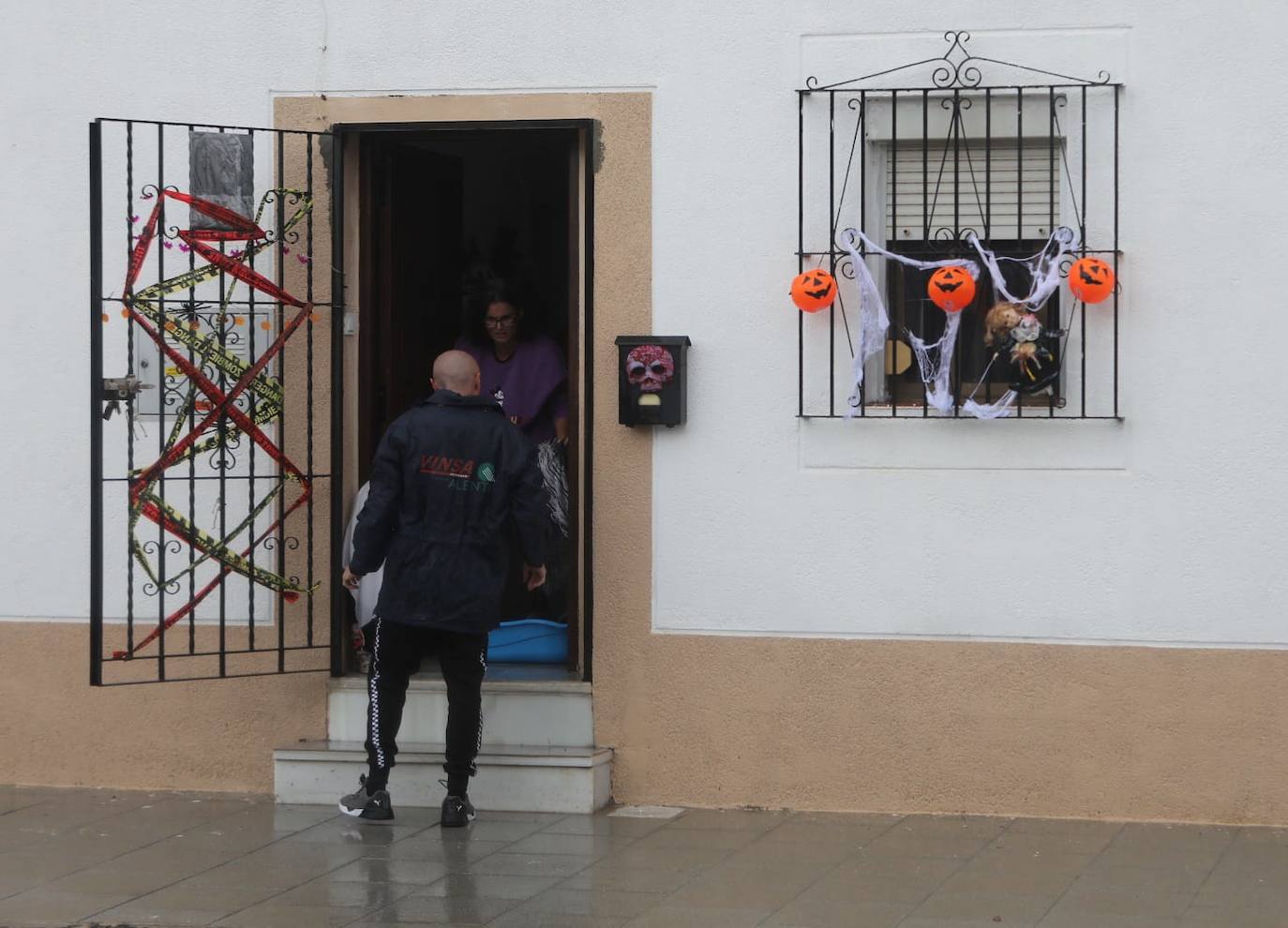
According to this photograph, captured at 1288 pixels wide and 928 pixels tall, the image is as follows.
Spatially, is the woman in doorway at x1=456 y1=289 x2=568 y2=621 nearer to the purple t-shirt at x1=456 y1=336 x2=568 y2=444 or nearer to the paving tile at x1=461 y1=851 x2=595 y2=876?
the purple t-shirt at x1=456 y1=336 x2=568 y2=444

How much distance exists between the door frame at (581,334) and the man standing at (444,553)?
0.58 metres

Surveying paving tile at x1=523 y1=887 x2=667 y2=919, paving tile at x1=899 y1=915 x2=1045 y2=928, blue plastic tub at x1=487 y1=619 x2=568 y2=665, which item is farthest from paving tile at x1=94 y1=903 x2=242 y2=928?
blue plastic tub at x1=487 y1=619 x2=568 y2=665

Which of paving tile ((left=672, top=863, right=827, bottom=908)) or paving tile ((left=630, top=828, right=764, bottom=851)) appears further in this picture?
paving tile ((left=630, top=828, right=764, bottom=851))

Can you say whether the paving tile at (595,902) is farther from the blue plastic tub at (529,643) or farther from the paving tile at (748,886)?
the blue plastic tub at (529,643)

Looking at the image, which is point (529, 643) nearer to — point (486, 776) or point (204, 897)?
point (486, 776)

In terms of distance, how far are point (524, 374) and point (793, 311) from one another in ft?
5.50

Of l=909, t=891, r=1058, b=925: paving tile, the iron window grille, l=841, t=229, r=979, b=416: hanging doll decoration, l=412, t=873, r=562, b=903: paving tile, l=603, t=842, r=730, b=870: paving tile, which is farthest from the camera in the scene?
l=841, t=229, r=979, b=416: hanging doll decoration

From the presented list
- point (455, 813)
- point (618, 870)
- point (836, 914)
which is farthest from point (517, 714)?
point (836, 914)

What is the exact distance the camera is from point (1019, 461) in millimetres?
7836

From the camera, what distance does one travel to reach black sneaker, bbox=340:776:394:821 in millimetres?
7645

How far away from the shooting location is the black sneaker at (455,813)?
7598mm

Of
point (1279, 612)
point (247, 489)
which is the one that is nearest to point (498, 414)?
point (247, 489)

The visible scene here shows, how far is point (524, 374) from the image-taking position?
9.17m

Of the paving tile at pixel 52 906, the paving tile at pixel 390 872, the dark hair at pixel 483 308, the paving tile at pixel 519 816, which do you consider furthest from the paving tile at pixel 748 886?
the dark hair at pixel 483 308
